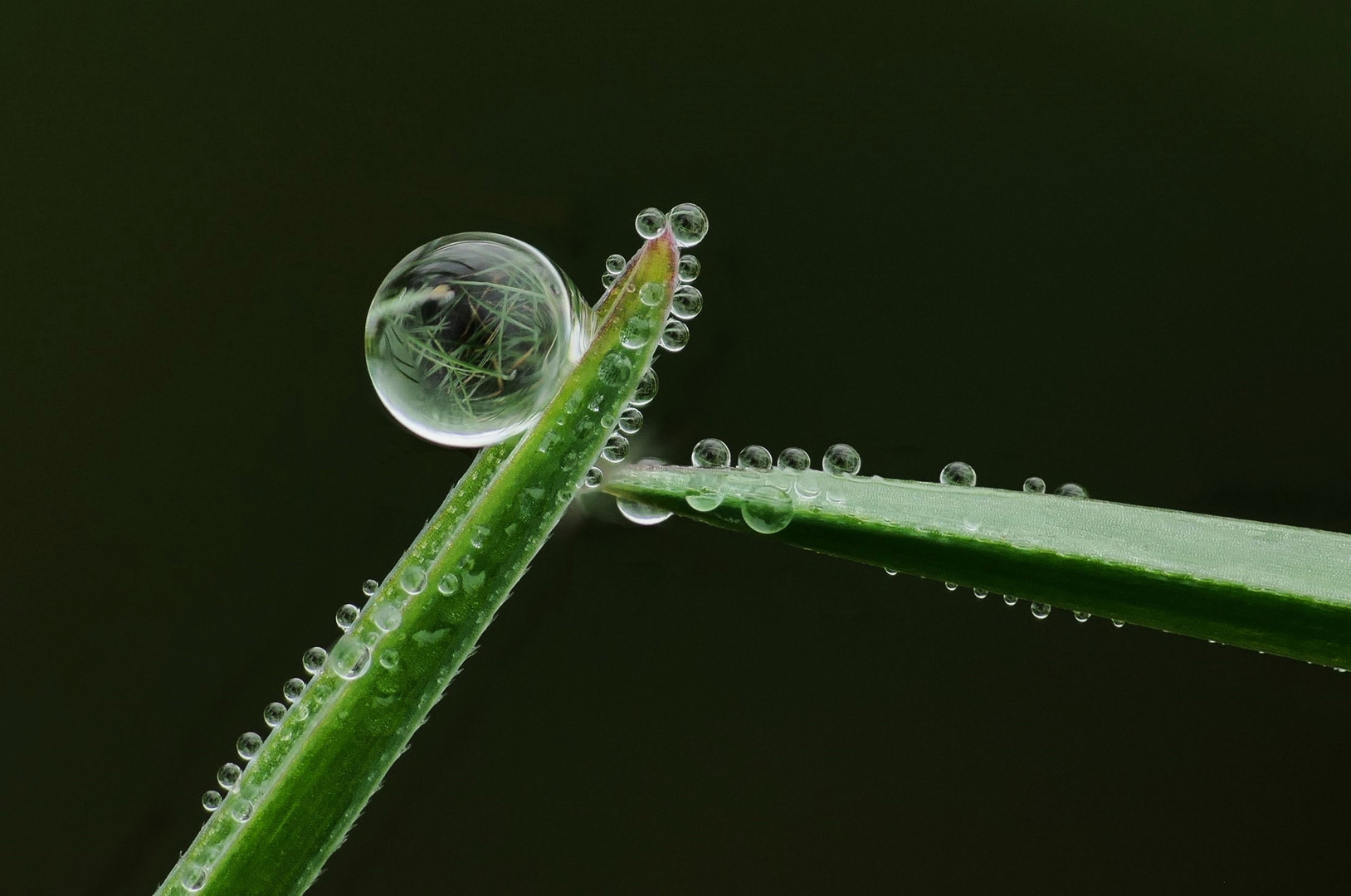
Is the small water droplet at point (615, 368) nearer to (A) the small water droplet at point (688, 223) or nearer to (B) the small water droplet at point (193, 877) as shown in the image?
(A) the small water droplet at point (688, 223)

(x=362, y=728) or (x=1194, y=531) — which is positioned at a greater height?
(x=1194, y=531)

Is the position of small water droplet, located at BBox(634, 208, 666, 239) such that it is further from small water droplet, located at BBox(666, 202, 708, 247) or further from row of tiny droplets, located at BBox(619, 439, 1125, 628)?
row of tiny droplets, located at BBox(619, 439, 1125, 628)

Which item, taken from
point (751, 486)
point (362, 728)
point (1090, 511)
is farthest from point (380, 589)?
point (1090, 511)

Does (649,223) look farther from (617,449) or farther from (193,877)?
(193,877)

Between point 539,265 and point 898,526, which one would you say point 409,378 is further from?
point 898,526

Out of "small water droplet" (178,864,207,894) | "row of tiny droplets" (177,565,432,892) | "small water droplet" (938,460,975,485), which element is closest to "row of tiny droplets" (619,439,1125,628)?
"small water droplet" (938,460,975,485)
